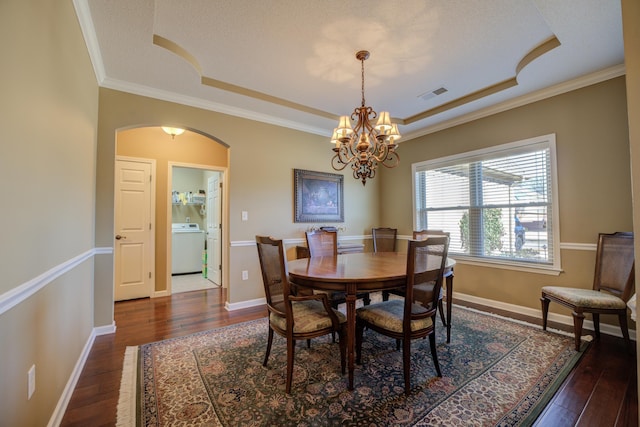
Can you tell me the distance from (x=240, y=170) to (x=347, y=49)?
6.40 ft

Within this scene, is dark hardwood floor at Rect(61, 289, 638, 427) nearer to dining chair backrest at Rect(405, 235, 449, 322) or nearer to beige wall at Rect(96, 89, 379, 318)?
beige wall at Rect(96, 89, 379, 318)

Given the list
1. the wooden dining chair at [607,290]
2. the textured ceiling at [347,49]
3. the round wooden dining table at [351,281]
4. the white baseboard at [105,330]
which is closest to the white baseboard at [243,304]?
the white baseboard at [105,330]

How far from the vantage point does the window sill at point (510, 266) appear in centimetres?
292

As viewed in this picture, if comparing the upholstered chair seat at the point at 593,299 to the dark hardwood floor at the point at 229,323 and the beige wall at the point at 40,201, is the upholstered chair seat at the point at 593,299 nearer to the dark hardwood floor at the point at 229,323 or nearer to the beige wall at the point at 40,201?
the dark hardwood floor at the point at 229,323

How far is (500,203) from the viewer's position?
3363mm

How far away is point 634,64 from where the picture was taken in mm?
977

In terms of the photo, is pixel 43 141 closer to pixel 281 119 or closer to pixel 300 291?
pixel 300 291

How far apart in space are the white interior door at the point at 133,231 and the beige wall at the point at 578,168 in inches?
189

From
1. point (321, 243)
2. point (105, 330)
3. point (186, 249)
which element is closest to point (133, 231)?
point (105, 330)

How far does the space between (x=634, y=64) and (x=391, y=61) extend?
1.90m

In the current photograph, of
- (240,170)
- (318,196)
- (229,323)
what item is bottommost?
(229,323)

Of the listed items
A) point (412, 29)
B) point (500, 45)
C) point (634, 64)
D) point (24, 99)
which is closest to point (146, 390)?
point (24, 99)

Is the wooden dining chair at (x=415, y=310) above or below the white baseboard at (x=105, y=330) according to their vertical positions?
above

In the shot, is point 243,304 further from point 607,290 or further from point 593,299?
point 607,290
